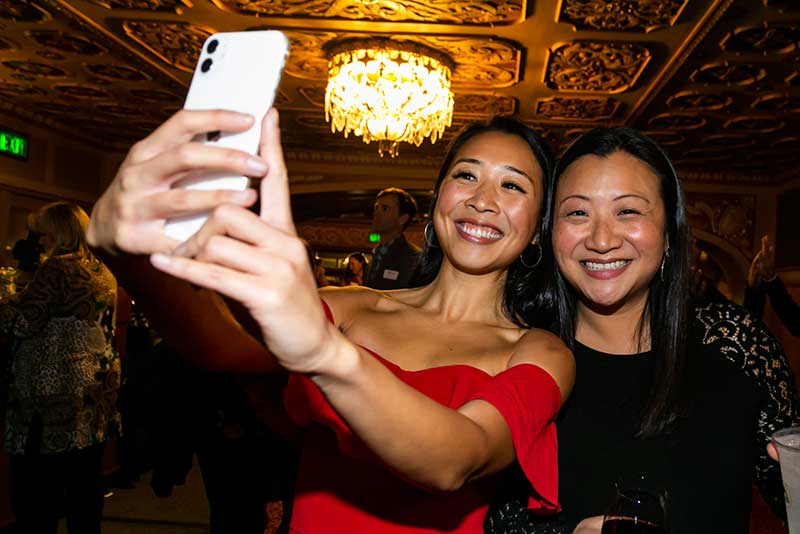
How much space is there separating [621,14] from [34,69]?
5.03 metres

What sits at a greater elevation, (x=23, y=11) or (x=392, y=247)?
(x=23, y=11)

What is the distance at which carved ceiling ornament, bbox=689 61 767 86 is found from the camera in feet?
18.0

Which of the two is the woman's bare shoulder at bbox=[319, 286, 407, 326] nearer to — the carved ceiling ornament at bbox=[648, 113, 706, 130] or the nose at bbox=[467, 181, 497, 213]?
the nose at bbox=[467, 181, 497, 213]

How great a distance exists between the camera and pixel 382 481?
52.8 inches

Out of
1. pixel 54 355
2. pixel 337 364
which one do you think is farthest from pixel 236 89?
pixel 54 355

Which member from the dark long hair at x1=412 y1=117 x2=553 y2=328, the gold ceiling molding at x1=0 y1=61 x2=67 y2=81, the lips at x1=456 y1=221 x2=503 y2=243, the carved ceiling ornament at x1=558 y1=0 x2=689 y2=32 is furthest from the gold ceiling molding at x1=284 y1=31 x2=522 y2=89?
the lips at x1=456 y1=221 x2=503 y2=243

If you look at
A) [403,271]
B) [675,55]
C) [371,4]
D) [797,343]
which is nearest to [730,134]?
[675,55]

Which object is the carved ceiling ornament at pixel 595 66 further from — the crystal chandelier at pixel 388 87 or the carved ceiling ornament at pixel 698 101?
the crystal chandelier at pixel 388 87

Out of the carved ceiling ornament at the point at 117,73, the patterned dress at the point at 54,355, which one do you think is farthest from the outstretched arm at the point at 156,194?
the carved ceiling ornament at the point at 117,73

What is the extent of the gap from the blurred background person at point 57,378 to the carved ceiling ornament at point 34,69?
12.2 feet

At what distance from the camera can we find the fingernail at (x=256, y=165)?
25.9 inches

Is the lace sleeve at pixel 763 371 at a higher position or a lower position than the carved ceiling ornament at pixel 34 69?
lower

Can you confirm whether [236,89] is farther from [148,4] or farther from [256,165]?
[148,4]

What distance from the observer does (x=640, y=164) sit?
167 centimetres
